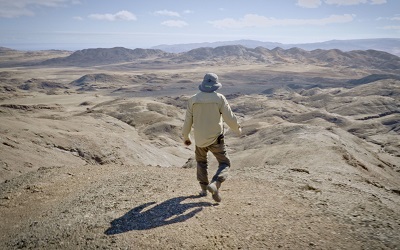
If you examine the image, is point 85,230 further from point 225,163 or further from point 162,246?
point 225,163

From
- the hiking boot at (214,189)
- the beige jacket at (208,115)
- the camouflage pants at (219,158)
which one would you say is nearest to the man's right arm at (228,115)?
the beige jacket at (208,115)

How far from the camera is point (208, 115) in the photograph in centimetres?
464

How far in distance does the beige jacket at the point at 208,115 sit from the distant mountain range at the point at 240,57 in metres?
113

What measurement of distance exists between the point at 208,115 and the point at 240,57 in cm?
13694

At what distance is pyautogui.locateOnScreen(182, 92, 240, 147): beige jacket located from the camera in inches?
181

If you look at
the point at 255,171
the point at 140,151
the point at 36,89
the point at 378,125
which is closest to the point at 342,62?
the point at 378,125

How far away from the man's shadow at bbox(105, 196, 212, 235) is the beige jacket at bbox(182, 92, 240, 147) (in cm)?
96

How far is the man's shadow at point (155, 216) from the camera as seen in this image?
410cm

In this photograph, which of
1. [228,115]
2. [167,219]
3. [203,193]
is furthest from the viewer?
[203,193]

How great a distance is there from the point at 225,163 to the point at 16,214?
3921 millimetres

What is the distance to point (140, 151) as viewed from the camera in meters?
17.8

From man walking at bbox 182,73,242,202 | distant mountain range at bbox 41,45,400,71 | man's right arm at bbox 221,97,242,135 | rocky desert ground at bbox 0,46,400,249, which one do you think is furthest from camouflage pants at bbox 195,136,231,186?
distant mountain range at bbox 41,45,400,71

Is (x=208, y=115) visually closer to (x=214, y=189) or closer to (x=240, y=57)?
(x=214, y=189)

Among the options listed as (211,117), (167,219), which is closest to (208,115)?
(211,117)
